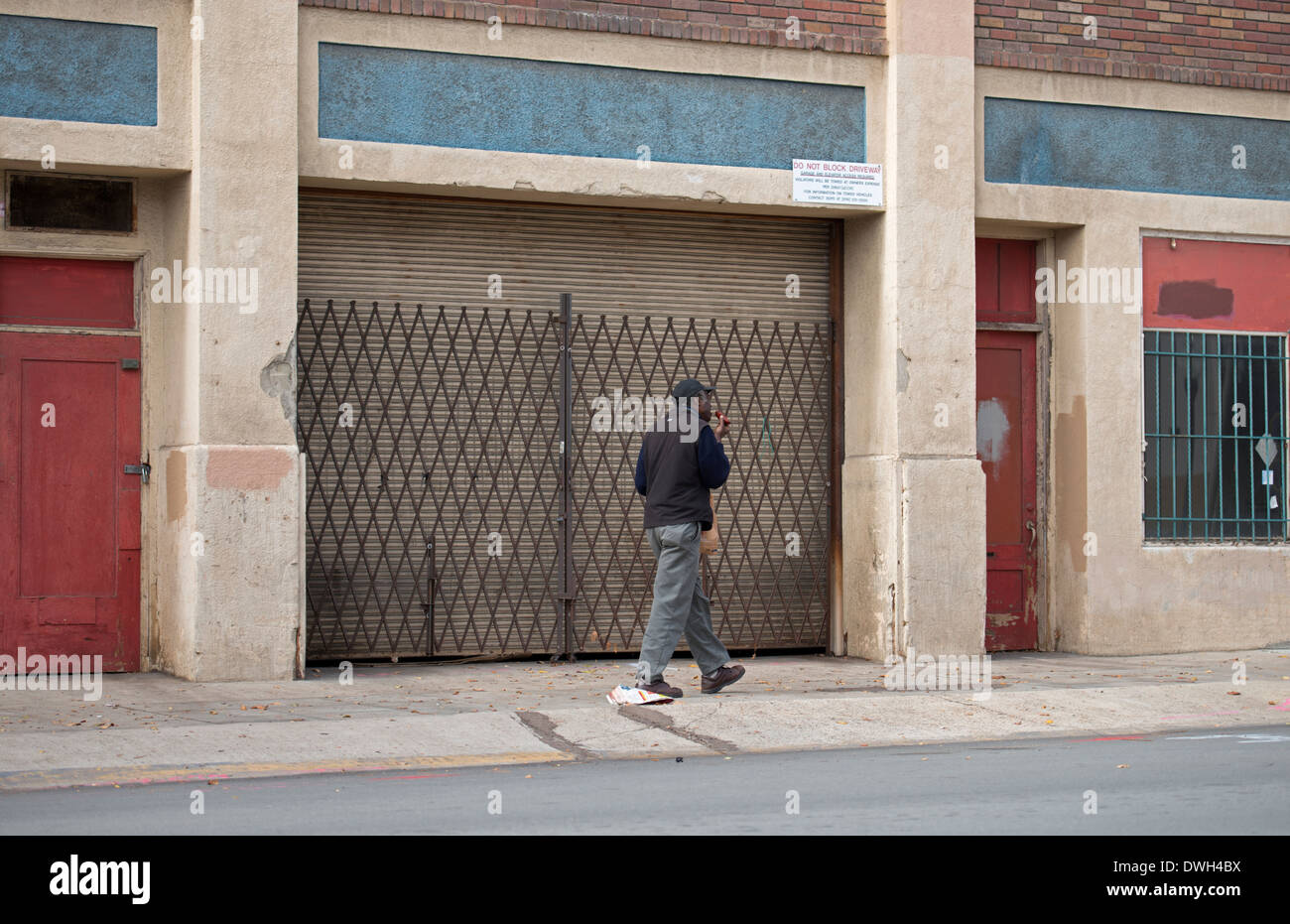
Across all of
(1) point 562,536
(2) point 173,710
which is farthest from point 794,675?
(2) point 173,710

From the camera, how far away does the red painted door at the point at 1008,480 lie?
522 inches

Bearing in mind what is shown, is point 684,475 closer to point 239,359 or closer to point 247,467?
point 247,467

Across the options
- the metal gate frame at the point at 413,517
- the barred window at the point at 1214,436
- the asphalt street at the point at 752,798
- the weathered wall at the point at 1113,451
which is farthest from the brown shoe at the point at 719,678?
the barred window at the point at 1214,436

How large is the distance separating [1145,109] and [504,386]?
566 cm

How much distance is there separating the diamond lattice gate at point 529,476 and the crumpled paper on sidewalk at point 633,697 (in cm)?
234

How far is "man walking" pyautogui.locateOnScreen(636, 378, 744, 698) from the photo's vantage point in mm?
9867

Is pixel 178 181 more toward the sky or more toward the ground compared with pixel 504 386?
more toward the sky

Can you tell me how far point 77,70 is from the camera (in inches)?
422

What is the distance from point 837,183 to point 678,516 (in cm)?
368

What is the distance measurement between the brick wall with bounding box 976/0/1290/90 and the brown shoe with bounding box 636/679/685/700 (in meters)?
5.77

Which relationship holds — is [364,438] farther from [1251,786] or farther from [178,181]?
[1251,786]

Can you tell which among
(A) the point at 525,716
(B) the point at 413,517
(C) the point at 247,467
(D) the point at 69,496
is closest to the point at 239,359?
(C) the point at 247,467

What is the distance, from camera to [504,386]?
39.8 ft

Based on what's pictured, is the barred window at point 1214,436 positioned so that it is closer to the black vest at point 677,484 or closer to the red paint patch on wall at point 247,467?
the black vest at point 677,484
